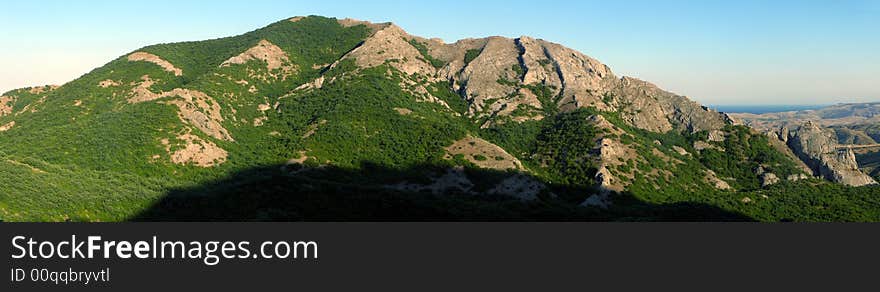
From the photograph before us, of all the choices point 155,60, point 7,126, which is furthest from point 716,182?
point 7,126

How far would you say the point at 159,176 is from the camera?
98.0 m

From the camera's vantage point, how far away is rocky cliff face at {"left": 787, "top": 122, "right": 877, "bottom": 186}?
461ft

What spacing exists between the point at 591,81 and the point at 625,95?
1265 centimetres

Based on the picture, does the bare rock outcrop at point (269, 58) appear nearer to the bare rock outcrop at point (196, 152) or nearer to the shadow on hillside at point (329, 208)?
the bare rock outcrop at point (196, 152)

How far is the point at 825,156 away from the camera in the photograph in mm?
147500

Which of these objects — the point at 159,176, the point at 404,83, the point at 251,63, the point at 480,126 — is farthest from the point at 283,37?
the point at 159,176

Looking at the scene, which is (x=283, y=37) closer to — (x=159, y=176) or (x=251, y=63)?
(x=251, y=63)

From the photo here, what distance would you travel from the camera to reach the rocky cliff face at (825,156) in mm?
140500

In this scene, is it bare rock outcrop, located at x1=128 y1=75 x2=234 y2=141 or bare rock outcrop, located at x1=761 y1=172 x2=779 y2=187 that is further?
bare rock outcrop, located at x1=761 y1=172 x2=779 y2=187

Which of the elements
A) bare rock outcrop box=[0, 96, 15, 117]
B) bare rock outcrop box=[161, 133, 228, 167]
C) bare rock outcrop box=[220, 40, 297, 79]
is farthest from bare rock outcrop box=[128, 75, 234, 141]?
bare rock outcrop box=[0, 96, 15, 117]

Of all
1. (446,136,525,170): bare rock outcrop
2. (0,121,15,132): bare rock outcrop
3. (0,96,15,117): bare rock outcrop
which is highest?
(0,96,15,117): bare rock outcrop

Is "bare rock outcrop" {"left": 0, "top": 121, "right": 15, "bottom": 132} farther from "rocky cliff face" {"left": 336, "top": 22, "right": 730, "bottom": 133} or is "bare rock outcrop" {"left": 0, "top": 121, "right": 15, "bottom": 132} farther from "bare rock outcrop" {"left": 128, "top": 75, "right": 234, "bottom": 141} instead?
"rocky cliff face" {"left": 336, "top": 22, "right": 730, "bottom": 133}

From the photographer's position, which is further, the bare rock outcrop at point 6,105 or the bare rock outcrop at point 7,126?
the bare rock outcrop at point 6,105

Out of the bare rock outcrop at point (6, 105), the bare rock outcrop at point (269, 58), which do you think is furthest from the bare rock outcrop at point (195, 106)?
the bare rock outcrop at point (6, 105)
